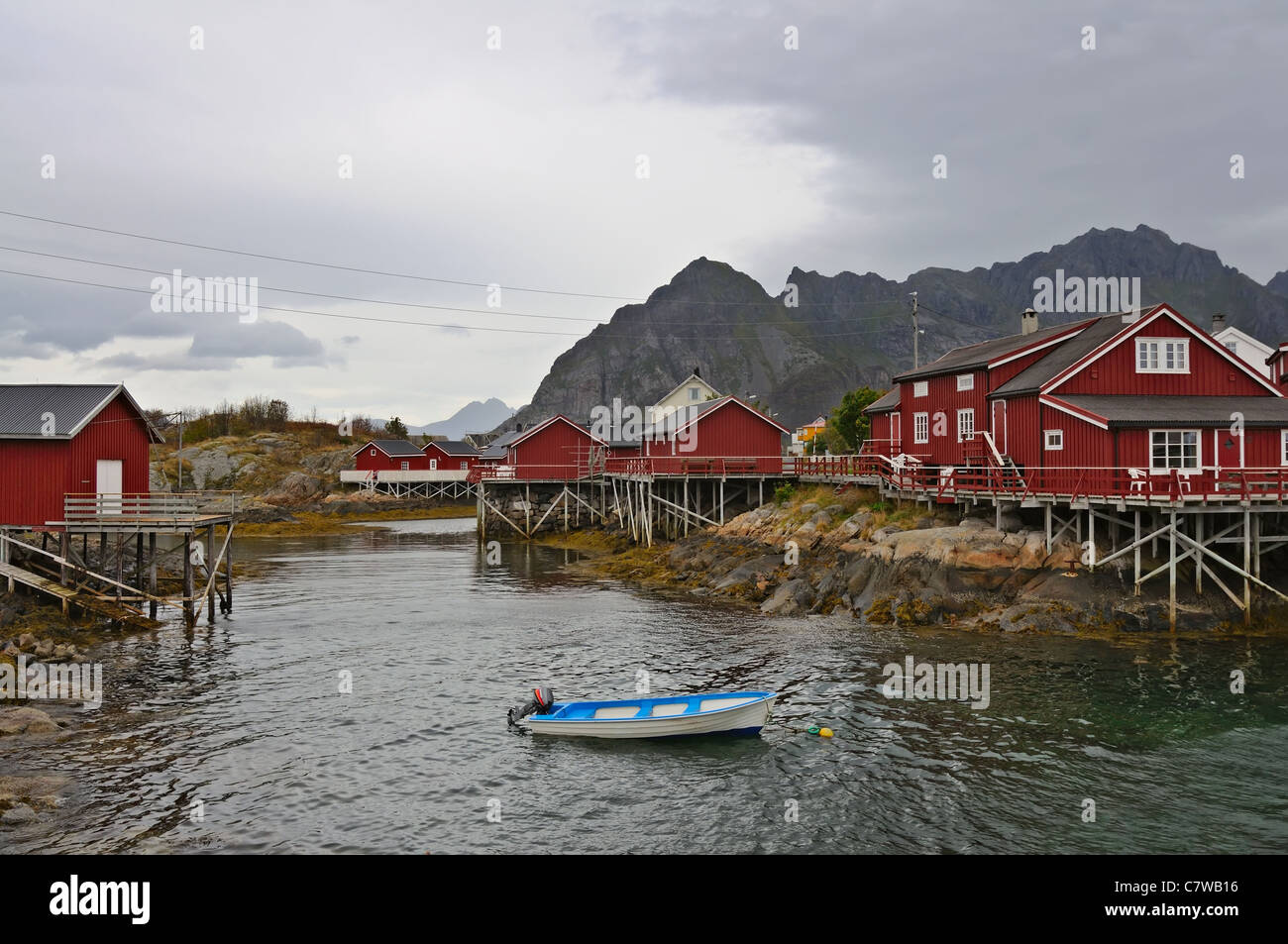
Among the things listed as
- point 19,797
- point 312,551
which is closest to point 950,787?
point 19,797

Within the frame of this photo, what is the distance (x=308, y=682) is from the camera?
2503 cm

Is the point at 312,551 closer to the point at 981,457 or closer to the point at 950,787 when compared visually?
the point at 981,457

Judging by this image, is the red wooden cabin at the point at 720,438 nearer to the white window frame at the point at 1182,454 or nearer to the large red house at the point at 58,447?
the white window frame at the point at 1182,454

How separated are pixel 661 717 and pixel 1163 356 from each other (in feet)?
87.5

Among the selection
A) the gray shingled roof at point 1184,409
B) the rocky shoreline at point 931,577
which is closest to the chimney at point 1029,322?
the gray shingled roof at point 1184,409

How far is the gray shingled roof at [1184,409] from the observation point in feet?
100.0

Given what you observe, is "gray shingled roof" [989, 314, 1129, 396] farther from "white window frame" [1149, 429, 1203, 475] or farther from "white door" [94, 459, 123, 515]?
"white door" [94, 459, 123, 515]

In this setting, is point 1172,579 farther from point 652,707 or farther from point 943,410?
point 652,707

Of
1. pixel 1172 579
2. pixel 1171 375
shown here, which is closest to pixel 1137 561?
pixel 1172 579

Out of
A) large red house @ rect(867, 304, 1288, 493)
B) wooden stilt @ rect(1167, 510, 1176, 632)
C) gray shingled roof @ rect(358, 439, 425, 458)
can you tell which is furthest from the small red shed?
Answer: gray shingled roof @ rect(358, 439, 425, 458)

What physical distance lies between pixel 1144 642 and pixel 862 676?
362 inches

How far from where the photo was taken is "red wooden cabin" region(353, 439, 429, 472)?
105 m

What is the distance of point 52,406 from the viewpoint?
33.0m

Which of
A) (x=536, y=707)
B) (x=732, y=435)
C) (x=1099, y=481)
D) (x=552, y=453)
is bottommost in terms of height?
(x=536, y=707)
